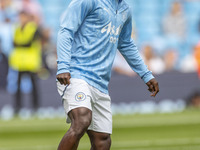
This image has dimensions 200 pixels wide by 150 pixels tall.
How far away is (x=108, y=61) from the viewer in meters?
6.04

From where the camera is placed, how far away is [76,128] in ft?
18.2

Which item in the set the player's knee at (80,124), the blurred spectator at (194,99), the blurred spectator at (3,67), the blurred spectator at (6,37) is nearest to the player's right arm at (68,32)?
the player's knee at (80,124)

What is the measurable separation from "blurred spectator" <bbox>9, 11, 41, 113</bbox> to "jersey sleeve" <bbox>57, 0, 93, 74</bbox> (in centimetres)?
1107

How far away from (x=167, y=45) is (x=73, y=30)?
1425 centimetres

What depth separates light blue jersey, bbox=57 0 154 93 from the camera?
5715 millimetres

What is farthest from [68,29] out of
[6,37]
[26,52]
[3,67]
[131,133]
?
[6,37]

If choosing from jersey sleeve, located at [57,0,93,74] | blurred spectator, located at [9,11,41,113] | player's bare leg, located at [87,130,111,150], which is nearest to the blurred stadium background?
blurred spectator, located at [9,11,41,113]

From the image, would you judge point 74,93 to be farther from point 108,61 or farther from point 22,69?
point 22,69

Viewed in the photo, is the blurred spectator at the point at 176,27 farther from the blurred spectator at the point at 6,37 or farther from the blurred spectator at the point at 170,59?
the blurred spectator at the point at 6,37

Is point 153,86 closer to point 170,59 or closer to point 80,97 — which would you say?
point 80,97

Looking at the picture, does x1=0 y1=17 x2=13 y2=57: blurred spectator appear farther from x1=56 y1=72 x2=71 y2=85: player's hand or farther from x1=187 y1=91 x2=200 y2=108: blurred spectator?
x1=56 y1=72 x2=71 y2=85: player's hand

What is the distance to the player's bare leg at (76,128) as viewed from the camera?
5520 millimetres

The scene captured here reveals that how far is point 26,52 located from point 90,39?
455 inches

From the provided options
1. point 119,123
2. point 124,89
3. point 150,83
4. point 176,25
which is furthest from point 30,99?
point 150,83
